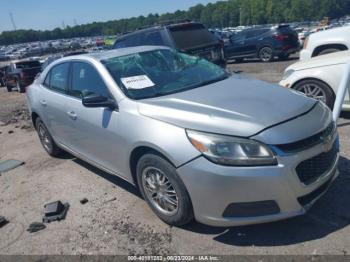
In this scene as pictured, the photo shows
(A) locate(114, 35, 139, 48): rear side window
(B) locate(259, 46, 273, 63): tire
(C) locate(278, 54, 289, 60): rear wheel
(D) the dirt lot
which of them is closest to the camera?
(D) the dirt lot

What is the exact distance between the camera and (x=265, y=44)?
52.1ft

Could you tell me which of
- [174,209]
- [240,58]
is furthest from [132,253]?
[240,58]

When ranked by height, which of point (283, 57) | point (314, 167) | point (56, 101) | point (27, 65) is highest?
point (56, 101)

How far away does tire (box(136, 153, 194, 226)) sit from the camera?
312 cm

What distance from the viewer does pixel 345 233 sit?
10.2ft

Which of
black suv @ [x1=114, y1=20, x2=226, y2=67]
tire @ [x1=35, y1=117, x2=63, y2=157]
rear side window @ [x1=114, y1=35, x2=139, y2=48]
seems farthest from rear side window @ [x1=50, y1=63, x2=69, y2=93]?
rear side window @ [x1=114, y1=35, x2=139, y2=48]

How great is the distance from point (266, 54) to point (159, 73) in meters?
13.0

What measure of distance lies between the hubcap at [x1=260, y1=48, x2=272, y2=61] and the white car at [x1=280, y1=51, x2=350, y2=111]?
10.3 meters

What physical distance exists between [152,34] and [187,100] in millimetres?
6792

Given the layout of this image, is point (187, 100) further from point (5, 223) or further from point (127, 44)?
point (127, 44)

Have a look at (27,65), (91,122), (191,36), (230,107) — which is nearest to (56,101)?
(91,122)

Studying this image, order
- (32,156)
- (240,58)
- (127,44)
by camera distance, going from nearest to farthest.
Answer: (32,156)
(127,44)
(240,58)

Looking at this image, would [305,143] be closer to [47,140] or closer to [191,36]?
[47,140]

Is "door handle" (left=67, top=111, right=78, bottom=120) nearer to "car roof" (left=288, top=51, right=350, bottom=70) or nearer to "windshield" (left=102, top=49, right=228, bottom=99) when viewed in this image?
"windshield" (left=102, top=49, right=228, bottom=99)
